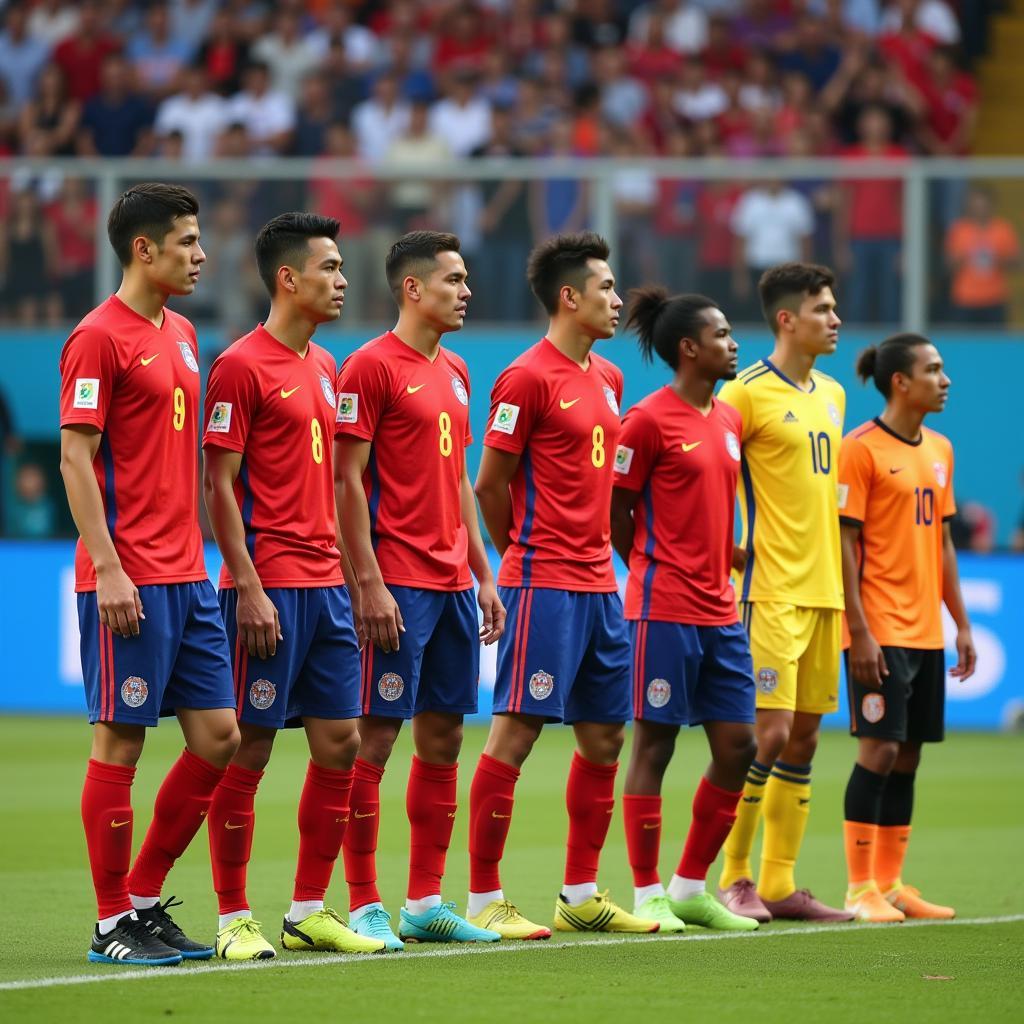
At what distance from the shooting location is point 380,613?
23.0ft

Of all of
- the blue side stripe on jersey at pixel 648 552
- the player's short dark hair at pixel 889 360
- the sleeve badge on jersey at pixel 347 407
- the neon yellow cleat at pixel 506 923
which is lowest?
the neon yellow cleat at pixel 506 923

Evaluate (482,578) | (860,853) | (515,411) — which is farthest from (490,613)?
(860,853)

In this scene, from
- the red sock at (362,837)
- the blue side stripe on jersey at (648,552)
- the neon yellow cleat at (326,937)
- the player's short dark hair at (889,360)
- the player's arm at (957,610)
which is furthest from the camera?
the player's arm at (957,610)

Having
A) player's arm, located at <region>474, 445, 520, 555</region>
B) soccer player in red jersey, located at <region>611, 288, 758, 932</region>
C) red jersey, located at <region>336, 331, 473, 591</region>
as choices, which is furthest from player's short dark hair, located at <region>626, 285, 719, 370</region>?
red jersey, located at <region>336, 331, 473, 591</region>

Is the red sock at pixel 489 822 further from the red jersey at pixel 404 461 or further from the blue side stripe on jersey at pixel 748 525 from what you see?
the blue side stripe on jersey at pixel 748 525

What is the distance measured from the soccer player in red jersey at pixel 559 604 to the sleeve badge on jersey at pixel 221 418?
117 centimetres

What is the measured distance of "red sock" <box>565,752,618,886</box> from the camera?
7.64 meters

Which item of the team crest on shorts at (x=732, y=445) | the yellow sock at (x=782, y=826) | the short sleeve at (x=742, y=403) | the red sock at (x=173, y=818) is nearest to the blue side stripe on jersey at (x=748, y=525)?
the short sleeve at (x=742, y=403)

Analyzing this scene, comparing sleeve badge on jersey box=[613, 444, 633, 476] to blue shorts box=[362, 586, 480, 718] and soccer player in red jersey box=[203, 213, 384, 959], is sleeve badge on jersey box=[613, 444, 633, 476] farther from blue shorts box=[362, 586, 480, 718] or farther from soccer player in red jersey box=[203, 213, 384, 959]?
soccer player in red jersey box=[203, 213, 384, 959]

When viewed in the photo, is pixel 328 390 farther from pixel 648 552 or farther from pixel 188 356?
pixel 648 552

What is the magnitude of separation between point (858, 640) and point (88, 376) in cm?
348

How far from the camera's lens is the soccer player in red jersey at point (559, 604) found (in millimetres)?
7473

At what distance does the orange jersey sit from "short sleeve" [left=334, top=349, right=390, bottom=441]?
227cm

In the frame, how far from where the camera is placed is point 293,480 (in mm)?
6855
